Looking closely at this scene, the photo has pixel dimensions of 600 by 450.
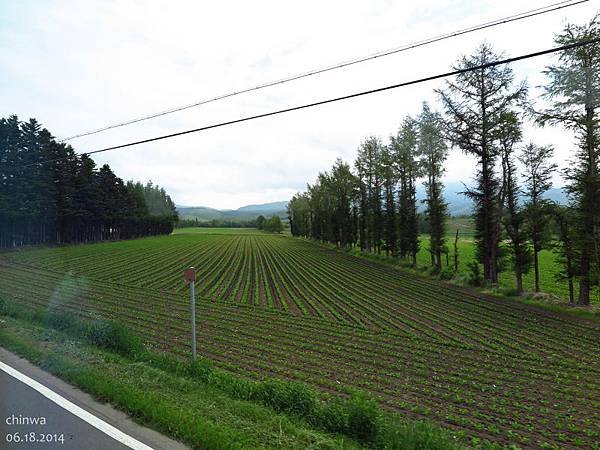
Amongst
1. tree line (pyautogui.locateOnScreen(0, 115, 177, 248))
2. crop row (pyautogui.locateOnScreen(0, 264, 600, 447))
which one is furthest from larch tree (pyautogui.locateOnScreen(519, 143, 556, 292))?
tree line (pyautogui.locateOnScreen(0, 115, 177, 248))

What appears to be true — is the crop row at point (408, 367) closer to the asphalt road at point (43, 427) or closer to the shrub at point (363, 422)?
the shrub at point (363, 422)

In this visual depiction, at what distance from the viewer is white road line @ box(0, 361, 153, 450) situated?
4.13 meters

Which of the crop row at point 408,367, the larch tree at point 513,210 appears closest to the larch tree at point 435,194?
the larch tree at point 513,210

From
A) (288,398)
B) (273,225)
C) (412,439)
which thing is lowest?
(412,439)

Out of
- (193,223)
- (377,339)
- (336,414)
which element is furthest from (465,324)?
(193,223)

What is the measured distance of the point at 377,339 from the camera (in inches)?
537

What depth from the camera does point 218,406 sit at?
5.24 metres

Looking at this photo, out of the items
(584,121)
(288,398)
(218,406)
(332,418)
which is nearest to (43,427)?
(218,406)

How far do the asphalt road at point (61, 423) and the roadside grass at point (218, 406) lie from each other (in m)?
0.19

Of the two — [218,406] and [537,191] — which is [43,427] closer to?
[218,406]

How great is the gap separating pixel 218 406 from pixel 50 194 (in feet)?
188

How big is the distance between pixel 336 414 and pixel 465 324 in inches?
504

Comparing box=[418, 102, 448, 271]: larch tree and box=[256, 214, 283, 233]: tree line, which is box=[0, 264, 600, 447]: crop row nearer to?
box=[418, 102, 448, 271]: larch tree

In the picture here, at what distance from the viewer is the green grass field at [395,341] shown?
808 centimetres
